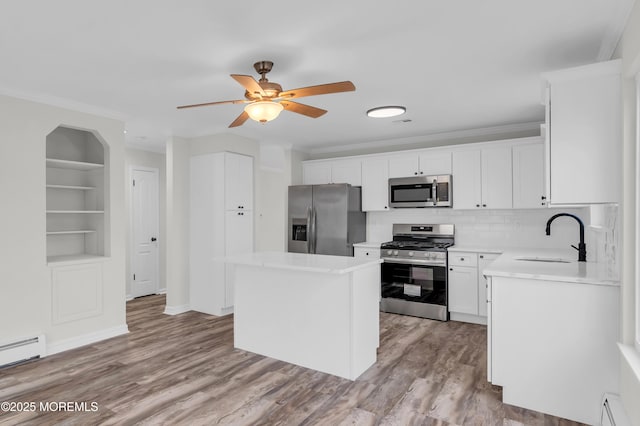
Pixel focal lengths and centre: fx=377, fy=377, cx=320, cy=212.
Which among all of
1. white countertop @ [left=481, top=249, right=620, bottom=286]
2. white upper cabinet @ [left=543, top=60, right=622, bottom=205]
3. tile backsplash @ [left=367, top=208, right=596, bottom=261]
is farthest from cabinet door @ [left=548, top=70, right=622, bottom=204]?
tile backsplash @ [left=367, top=208, right=596, bottom=261]

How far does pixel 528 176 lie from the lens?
438cm

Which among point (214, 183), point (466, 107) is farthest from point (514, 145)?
point (214, 183)

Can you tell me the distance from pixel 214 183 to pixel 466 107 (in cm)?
315

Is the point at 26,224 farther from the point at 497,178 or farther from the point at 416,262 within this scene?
the point at 497,178

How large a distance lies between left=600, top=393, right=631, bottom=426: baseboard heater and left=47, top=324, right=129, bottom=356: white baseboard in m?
4.26

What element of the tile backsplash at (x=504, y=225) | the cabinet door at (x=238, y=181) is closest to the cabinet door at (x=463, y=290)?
the tile backsplash at (x=504, y=225)

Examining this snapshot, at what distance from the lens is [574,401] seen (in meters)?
2.33

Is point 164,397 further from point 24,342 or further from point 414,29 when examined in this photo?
point 414,29

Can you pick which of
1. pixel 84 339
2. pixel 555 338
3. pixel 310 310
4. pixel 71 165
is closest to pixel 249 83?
pixel 310 310

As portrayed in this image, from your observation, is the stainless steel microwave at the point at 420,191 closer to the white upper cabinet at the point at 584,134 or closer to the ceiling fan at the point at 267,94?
the white upper cabinet at the point at 584,134

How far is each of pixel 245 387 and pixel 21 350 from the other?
6.84 ft

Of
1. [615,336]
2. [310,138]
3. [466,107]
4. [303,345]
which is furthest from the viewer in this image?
[310,138]

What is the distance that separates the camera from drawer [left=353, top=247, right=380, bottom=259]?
17.1 ft

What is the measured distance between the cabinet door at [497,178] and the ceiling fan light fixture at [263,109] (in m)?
3.07
